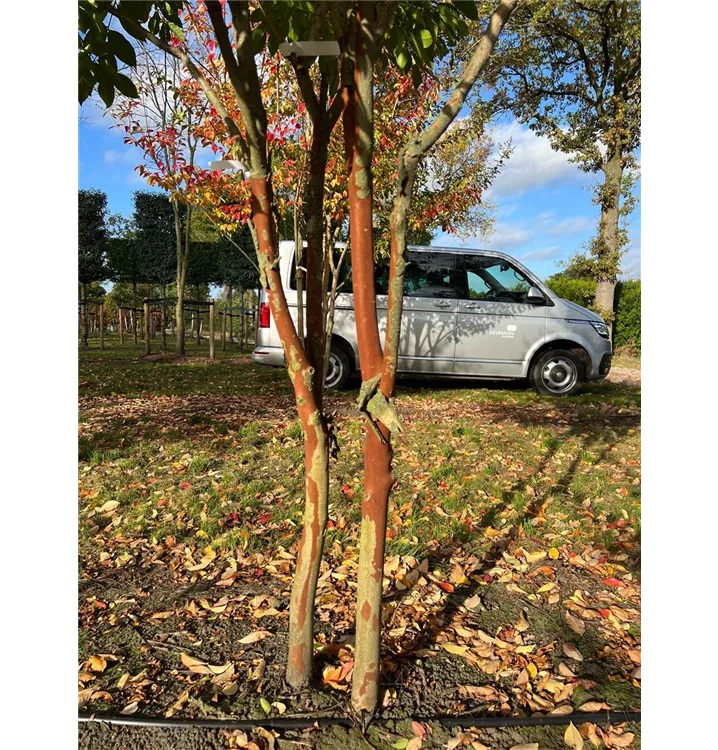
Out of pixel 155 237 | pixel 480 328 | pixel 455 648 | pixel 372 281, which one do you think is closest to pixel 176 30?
pixel 372 281

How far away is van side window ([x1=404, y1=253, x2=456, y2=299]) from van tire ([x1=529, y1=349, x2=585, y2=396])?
1.58m

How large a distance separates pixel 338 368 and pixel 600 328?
11.9ft

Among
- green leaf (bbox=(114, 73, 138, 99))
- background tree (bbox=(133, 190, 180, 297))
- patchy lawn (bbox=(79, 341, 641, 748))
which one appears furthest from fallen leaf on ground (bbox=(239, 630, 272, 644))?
background tree (bbox=(133, 190, 180, 297))

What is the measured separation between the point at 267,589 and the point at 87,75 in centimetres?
198

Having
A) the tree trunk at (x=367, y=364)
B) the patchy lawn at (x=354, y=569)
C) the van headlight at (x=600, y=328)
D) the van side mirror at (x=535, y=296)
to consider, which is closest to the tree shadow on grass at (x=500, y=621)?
the patchy lawn at (x=354, y=569)

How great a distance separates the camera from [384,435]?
1.29m

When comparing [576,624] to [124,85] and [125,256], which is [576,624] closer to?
[124,85]

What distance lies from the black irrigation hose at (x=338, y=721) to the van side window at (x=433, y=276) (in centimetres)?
575

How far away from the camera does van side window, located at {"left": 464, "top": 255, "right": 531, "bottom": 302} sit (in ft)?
22.3

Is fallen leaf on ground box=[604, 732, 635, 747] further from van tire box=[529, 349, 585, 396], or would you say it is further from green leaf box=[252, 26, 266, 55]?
van tire box=[529, 349, 585, 396]

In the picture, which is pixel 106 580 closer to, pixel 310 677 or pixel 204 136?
pixel 310 677

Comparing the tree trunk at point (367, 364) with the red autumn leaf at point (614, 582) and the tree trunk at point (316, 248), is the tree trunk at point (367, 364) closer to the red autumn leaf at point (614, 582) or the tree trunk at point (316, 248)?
the tree trunk at point (316, 248)

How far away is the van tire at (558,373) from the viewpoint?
6.88 m
